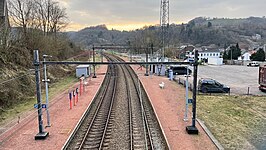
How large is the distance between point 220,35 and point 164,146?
592 ft

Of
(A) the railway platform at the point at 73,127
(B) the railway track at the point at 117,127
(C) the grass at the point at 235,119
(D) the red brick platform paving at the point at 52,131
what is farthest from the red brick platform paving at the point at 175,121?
(D) the red brick platform paving at the point at 52,131

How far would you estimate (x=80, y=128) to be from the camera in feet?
49.6

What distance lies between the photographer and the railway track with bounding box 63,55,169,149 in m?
12.6

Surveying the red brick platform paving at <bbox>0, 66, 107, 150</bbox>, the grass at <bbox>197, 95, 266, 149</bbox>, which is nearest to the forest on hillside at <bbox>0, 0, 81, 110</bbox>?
the red brick platform paving at <bbox>0, 66, 107, 150</bbox>

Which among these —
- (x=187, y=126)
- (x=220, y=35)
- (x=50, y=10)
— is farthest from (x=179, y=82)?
(x=220, y=35)

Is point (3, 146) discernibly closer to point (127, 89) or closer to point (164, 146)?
point (164, 146)

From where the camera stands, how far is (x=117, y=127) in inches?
603

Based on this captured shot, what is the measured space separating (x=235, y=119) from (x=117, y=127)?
839 cm

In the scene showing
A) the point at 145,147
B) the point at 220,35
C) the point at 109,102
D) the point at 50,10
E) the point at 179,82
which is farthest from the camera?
the point at 220,35

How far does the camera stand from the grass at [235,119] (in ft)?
44.4

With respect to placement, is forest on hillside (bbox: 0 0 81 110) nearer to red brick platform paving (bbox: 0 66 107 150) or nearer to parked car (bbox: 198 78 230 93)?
red brick platform paving (bbox: 0 66 107 150)

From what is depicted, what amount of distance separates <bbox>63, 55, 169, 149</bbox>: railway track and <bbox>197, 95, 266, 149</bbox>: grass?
12.1 ft

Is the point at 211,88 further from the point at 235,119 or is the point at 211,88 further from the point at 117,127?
the point at 117,127

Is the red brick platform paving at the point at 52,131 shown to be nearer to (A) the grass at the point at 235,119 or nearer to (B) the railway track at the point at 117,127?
(B) the railway track at the point at 117,127
